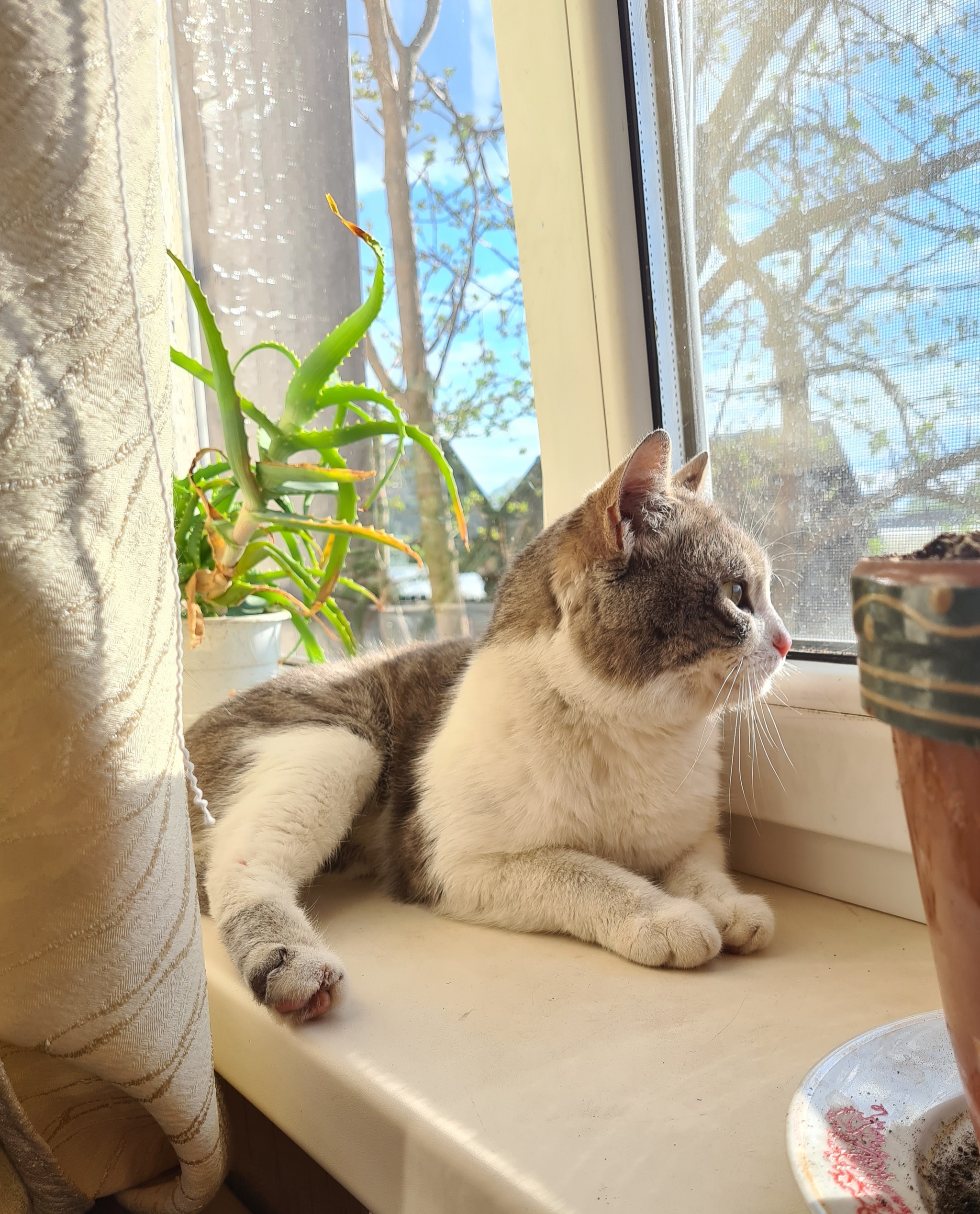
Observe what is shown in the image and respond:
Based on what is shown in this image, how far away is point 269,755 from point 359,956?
0.27 meters

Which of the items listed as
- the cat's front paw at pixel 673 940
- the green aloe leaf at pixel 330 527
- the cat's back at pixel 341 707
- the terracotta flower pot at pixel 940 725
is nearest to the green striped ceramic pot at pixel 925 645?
the terracotta flower pot at pixel 940 725

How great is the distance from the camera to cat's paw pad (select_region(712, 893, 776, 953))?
72 centimetres

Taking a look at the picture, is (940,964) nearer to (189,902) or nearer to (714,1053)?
(714,1053)

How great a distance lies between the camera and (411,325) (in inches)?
56.1

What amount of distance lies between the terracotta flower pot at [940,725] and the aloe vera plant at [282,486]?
2.81ft

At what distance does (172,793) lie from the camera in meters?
0.55

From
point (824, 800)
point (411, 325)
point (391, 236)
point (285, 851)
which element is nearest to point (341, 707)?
point (285, 851)

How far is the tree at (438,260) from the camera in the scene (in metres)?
1.25

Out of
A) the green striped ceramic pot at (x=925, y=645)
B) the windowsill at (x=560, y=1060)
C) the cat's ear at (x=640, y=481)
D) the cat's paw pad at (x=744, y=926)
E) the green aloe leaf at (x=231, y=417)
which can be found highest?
the green aloe leaf at (x=231, y=417)

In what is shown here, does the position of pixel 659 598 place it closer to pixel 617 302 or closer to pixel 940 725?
pixel 617 302

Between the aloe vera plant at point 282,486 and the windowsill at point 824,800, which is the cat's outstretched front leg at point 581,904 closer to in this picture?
the windowsill at point 824,800

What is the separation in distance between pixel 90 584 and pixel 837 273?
0.70 m

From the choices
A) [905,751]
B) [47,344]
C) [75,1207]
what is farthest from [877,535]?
[75,1207]

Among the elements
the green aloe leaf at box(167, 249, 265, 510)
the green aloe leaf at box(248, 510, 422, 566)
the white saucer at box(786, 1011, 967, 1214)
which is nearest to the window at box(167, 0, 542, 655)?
the green aloe leaf at box(248, 510, 422, 566)
